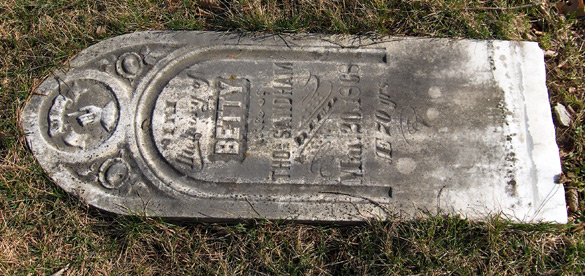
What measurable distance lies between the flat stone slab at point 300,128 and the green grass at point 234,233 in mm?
149

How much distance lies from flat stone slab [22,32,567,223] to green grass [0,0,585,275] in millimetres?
149

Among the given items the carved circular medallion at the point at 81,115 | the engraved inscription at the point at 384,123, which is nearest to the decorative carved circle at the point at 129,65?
the carved circular medallion at the point at 81,115

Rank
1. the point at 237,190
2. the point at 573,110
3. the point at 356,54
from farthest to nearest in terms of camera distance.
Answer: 1. the point at 573,110
2. the point at 356,54
3. the point at 237,190

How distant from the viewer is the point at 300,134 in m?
2.39

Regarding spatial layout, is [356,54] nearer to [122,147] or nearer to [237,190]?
[237,190]

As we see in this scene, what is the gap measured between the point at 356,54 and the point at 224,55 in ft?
2.47

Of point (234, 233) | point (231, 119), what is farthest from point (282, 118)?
point (234, 233)

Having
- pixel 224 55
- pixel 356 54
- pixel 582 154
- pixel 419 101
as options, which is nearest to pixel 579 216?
pixel 582 154

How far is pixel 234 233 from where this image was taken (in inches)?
96.9

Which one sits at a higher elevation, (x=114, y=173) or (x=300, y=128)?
(x=300, y=128)

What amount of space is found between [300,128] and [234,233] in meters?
0.68

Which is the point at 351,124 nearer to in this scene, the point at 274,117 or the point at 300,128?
the point at 300,128

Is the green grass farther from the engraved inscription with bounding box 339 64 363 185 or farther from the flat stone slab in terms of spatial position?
the engraved inscription with bounding box 339 64 363 185

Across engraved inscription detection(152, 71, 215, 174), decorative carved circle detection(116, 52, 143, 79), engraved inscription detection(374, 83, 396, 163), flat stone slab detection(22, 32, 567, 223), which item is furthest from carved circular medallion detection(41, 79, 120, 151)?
engraved inscription detection(374, 83, 396, 163)
